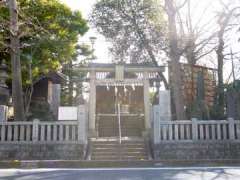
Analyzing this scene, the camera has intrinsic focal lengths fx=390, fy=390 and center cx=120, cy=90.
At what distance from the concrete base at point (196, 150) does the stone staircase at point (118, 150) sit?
0.66m

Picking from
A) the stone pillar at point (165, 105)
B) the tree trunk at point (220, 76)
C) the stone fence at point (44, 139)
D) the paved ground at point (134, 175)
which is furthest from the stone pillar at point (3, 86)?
the paved ground at point (134, 175)

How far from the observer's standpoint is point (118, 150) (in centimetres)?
1486

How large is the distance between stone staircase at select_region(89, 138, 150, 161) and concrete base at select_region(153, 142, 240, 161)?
657mm

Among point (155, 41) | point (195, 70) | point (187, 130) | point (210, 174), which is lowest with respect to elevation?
point (210, 174)

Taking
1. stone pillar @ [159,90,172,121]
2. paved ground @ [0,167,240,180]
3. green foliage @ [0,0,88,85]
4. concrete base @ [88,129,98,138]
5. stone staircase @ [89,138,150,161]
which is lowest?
paved ground @ [0,167,240,180]

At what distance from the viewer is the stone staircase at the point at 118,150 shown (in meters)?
14.3

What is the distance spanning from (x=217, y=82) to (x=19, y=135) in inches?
564

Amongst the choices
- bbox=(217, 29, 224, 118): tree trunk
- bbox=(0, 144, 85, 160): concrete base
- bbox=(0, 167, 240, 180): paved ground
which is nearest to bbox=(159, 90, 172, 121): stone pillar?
bbox=(0, 144, 85, 160): concrete base

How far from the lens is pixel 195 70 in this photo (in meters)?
22.9

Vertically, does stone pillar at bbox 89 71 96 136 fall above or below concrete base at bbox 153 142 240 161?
above

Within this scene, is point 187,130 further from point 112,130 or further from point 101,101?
point 101,101

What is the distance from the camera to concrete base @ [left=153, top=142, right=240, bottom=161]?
1432cm

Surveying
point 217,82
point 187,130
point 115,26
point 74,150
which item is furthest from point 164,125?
point 115,26

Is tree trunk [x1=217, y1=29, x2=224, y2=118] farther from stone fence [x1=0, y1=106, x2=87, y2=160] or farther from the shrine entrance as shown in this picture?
stone fence [x1=0, y1=106, x2=87, y2=160]
